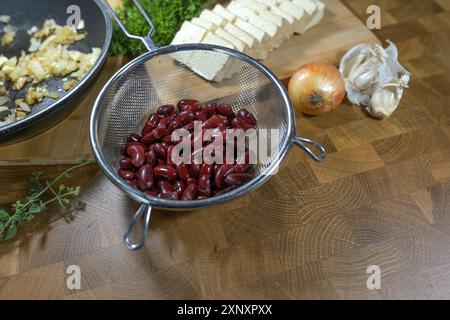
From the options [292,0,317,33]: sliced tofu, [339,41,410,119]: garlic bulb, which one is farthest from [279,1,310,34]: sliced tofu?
[339,41,410,119]: garlic bulb

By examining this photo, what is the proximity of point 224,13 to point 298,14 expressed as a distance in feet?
1.00

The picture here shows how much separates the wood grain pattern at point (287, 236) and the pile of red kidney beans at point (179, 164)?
0.48 ft

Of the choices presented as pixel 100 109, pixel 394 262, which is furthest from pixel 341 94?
pixel 100 109

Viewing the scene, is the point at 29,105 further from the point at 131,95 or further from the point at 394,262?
the point at 394,262

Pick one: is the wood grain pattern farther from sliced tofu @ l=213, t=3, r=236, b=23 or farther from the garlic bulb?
sliced tofu @ l=213, t=3, r=236, b=23

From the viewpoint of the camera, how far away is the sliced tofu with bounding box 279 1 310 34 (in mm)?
1791

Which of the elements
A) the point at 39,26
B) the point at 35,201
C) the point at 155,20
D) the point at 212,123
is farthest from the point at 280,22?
the point at 35,201

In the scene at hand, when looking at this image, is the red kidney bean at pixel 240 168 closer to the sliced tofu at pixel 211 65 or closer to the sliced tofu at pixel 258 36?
the sliced tofu at pixel 211 65

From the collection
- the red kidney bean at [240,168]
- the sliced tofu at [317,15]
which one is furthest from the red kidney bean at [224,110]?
the sliced tofu at [317,15]

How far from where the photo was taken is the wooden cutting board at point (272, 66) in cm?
149

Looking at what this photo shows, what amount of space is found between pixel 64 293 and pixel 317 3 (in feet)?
4.81

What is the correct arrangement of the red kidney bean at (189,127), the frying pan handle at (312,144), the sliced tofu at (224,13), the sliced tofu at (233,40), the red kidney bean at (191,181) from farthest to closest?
the sliced tofu at (224,13), the sliced tofu at (233,40), the red kidney bean at (189,127), the red kidney bean at (191,181), the frying pan handle at (312,144)

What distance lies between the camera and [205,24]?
1763mm

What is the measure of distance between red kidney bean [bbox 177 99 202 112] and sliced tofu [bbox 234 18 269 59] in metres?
0.41
